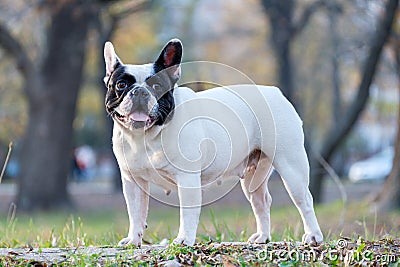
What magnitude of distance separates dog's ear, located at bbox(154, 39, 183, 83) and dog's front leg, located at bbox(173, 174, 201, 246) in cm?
71

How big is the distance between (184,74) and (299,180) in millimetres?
6704

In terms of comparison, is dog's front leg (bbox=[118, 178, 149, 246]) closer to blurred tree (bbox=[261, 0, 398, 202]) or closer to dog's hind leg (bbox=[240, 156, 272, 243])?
dog's hind leg (bbox=[240, 156, 272, 243])

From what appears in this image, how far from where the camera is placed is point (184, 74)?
12234 mm

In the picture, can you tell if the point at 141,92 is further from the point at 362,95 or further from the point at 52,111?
the point at 52,111

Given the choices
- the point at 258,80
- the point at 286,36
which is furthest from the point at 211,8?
the point at 286,36

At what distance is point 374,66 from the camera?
51.9 ft

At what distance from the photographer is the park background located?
12.0 m

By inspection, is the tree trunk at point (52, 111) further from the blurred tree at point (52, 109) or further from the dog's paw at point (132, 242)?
the dog's paw at point (132, 242)

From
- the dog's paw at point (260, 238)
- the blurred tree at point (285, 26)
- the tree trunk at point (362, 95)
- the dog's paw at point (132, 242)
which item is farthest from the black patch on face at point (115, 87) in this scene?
the blurred tree at point (285, 26)

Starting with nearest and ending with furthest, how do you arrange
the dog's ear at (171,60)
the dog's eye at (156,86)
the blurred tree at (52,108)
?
1. the dog's eye at (156,86)
2. the dog's ear at (171,60)
3. the blurred tree at (52,108)

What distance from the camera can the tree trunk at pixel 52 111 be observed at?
737 inches

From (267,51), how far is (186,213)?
99.4 feet

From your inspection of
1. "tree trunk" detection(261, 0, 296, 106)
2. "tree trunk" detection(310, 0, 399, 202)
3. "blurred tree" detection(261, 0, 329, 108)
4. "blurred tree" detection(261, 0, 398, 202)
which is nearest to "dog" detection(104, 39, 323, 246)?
"blurred tree" detection(261, 0, 398, 202)

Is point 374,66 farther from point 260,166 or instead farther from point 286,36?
point 260,166
